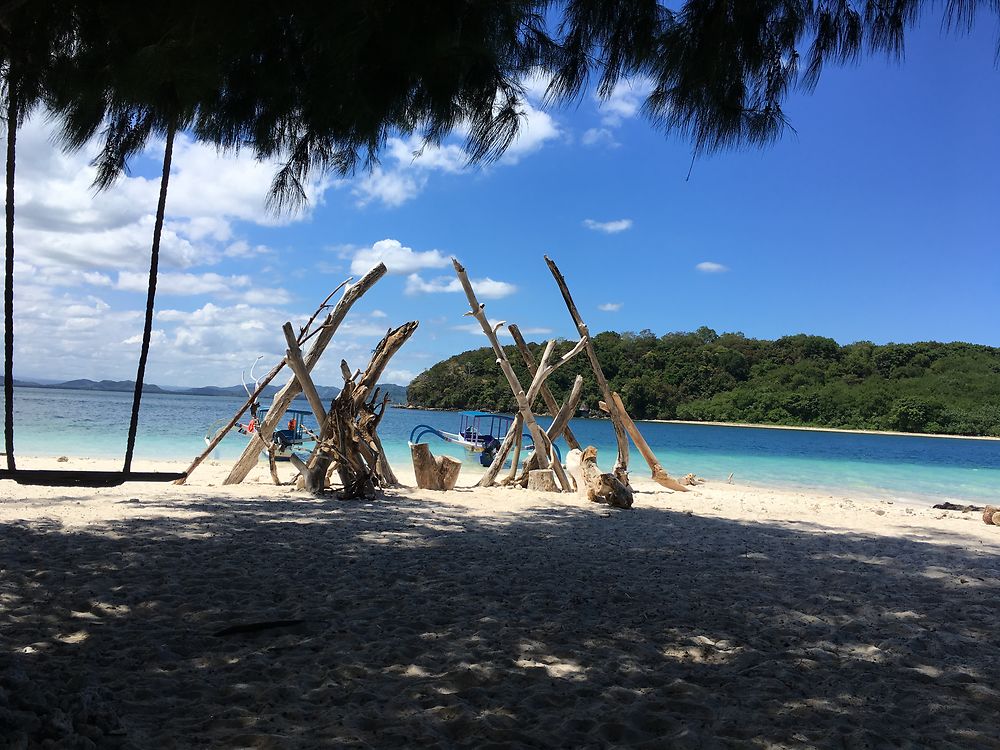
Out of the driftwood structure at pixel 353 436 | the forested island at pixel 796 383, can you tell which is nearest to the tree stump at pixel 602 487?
the driftwood structure at pixel 353 436

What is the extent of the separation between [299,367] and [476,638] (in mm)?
5321

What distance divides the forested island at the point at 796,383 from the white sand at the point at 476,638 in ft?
130

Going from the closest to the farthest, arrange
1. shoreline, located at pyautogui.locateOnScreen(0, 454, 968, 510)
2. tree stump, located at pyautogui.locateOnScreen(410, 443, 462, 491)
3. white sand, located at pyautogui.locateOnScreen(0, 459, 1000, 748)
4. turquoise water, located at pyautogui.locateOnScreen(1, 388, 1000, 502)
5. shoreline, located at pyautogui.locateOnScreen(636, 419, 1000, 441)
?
white sand, located at pyautogui.locateOnScreen(0, 459, 1000, 748) → tree stump, located at pyautogui.locateOnScreen(410, 443, 462, 491) → shoreline, located at pyautogui.locateOnScreen(0, 454, 968, 510) → turquoise water, located at pyautogui.locateOnScreen(1, 388, 1000, 502) → shoreline, located at pyautogui.locateOnScreen(636, 419, 1000, 441)

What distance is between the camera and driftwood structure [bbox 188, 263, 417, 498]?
24.1 ft

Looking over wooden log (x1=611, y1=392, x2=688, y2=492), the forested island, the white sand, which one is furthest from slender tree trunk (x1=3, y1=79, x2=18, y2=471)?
the forested island

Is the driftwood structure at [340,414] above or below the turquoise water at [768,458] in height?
above

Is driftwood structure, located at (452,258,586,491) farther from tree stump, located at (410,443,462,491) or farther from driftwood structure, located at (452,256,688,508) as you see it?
tree stump, located at (410,443,462,491)

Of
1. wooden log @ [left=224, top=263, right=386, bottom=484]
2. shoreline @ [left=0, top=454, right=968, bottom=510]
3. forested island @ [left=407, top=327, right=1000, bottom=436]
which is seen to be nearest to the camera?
wooden log @ [left=224, top=263, right=386, bottom=484]

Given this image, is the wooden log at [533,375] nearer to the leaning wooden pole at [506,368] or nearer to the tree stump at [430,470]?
the leaning wooden pole at [506,368]

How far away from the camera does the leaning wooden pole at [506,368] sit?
892 cm

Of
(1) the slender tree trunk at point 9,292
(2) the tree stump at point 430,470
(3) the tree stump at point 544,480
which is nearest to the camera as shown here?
(1) the slender tree trunk at point 9,292

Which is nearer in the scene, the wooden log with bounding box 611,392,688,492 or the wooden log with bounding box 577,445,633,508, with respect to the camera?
the wooden log with bounding box 577,445,633,508

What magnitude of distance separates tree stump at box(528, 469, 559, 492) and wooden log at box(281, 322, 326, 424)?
9.53ft

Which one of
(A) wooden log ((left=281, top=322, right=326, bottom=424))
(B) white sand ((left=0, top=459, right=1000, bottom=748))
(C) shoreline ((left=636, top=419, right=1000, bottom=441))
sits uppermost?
(A) wooden log ((left=281, top=322, right=326, bottom=424))
